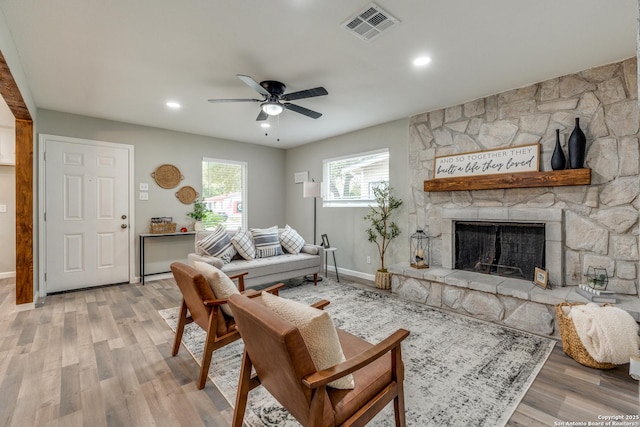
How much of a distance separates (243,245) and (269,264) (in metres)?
0.47

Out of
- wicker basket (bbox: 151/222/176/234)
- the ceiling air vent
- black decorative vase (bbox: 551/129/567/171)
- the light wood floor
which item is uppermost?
the ceiling air vent

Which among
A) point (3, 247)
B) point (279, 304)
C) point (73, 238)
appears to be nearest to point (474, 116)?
point (279, 304)

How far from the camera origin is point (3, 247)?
16.0ft

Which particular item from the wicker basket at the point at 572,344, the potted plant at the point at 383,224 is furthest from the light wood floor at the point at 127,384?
the potted plant at the point at 383,224

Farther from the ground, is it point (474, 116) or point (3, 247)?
point (474, 116)

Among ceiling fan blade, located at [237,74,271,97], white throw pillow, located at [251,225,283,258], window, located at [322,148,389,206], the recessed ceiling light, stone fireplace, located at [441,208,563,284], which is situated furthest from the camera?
window, located at [322,148,389,206]

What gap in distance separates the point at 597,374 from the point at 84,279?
583cm

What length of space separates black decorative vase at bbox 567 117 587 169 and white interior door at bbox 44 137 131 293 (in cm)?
568

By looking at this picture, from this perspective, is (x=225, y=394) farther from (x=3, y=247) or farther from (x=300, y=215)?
(x=3, y=247)

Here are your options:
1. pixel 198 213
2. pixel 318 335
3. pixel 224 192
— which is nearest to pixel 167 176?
pixel 198 213

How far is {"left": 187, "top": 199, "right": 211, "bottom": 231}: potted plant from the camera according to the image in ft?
16.7

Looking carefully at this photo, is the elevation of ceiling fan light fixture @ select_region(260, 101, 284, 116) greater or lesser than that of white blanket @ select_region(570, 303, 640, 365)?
greater

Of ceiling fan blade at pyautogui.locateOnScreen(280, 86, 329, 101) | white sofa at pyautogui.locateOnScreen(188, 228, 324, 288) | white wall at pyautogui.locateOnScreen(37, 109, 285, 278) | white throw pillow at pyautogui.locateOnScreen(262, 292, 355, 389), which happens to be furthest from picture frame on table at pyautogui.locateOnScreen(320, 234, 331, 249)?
white throw pillow at pyautogui.locateOnScreen(262, 292, 355, 389)

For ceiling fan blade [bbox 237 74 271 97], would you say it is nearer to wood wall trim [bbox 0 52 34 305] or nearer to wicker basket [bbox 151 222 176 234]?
wood wall trim [bbox 0 52 34 305]
